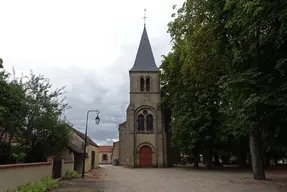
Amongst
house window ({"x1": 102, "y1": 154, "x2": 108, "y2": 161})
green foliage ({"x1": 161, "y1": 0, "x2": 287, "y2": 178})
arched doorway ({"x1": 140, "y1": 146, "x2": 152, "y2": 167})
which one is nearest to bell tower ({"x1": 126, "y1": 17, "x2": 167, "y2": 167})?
arched doorway ({"x1": 140, "y1": 146, "x2": 152, "y2": 167})

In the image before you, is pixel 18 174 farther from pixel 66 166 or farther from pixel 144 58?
pixel 144 58

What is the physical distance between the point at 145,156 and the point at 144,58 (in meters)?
15.0

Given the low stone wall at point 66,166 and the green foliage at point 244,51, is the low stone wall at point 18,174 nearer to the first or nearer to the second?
the low stone wall at point 66,166

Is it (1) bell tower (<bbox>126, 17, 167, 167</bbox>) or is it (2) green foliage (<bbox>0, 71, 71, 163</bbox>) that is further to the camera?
(1) bell tower (<bbox>126, 17, 167, 167</bbox>)

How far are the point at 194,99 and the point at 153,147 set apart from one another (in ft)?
42.1

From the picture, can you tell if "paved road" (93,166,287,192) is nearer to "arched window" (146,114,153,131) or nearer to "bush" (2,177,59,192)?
"bush" (2,177,59,192)

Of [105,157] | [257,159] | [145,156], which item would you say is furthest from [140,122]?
[105,157]

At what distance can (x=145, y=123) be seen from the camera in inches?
1656

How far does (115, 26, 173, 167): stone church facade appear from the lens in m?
40.9

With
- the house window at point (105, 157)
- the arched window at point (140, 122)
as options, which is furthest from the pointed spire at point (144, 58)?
the house window at point (105, 157)

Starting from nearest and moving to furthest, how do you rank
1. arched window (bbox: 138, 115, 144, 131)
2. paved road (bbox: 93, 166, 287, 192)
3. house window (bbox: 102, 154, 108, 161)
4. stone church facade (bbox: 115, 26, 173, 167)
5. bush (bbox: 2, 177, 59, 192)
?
bush (bbox: 2, 177, 59, 192) → paved road (bbox: 93, 166, 287, 192) → stone church facade (bbox: 115, 26, 173, 167) → arched window (bbox: 138, 115, 144, 131) → house window (bbox: 102, 154, 108, 161)

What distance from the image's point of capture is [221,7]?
1248 cm

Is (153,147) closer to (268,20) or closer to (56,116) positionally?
(56,116)

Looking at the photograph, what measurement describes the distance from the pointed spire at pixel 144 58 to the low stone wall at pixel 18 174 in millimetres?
30584
